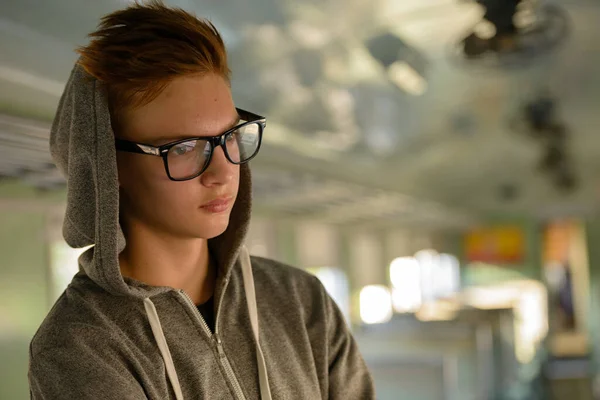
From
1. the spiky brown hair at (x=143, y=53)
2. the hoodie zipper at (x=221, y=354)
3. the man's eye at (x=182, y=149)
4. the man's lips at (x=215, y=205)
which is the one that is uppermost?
the spiky brown hair at (x=143, y=53)

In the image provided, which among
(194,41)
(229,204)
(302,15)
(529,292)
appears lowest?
(529,292)

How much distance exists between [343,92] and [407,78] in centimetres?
53

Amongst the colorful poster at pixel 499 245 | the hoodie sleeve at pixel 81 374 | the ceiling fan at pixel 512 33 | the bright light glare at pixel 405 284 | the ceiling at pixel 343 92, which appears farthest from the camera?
the colorful poster at pixel 499 245

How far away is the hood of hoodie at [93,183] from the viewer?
3.88ft

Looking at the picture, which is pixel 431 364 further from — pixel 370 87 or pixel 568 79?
pixel 568 79

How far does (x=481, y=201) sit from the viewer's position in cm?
1650

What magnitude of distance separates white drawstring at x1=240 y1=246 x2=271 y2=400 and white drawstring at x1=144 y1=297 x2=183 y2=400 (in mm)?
155

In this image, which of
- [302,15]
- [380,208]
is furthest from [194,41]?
[380,208]

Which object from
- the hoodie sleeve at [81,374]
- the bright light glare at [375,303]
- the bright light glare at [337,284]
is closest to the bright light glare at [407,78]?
the bright light glare at [337,284]

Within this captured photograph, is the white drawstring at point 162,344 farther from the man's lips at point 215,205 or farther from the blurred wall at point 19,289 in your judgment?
the blurred wall at point 19,289

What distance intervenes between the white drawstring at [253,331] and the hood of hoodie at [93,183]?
0.14 ft

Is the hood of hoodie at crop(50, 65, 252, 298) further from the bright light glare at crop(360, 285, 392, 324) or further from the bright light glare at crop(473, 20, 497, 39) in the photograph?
the bright light glare at crop(360, 285, 392, 324)

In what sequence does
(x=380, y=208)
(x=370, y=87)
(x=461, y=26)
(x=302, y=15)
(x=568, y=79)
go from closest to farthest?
1. (x=302, y=15)
2. (x=461, y=26)
3. (x=370, y=87)
4. (x=568, y=79)
5. (x=380, y=208)

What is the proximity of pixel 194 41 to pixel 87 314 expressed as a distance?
47 centimetres
